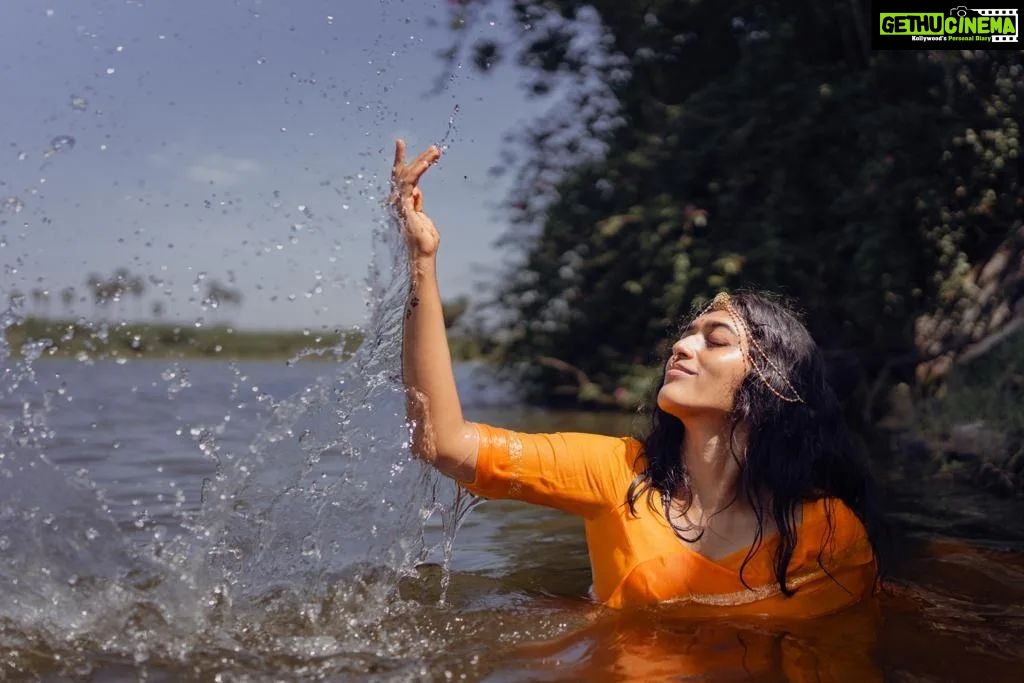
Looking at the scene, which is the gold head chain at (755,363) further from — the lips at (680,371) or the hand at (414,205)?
the hand at (414,205)

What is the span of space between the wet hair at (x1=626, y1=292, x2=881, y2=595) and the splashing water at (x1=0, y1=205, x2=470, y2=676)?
654 mm

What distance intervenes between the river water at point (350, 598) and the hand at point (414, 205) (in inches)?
22.6

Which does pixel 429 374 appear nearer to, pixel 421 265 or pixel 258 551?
pixel 421 265

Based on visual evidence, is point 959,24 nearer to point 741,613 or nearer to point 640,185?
point 640,185

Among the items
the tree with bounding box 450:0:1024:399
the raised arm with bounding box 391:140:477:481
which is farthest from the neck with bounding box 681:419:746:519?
the tree with bounding box 450:0:1024:399

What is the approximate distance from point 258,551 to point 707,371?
1493 mm

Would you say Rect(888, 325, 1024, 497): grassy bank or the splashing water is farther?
Rect(888, 325, 1024, 497): grassy bank

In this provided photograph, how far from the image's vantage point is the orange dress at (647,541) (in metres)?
3.04

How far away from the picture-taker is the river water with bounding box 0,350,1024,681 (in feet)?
9.20

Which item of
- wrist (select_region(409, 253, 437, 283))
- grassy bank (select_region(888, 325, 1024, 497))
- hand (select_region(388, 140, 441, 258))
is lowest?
grassy bank (select_region(888, 325, 1024, 497))

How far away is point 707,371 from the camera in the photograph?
10.3 feet

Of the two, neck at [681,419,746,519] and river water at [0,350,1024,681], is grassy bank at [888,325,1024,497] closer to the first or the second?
river water at [0,350,1024,681]

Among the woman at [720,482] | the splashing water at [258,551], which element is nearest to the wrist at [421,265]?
the splashing water at [258,551]

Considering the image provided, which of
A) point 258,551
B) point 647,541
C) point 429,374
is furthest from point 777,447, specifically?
point 258,551
